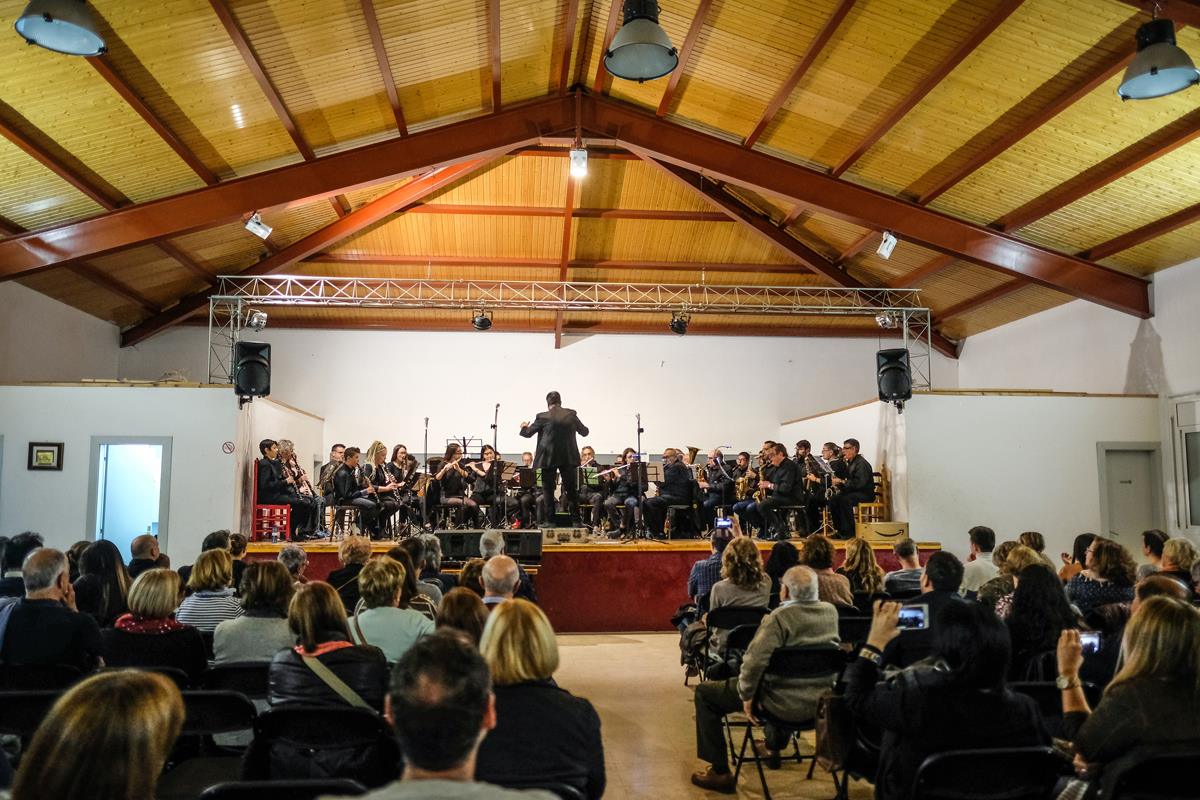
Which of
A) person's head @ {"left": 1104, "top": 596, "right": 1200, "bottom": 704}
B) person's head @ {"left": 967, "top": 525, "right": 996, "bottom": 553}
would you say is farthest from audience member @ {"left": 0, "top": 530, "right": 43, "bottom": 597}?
person's head @ {"left": 967, "top": 525, "right": 996, "bottom": 553}

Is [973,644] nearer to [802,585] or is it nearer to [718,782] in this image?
[802,585]

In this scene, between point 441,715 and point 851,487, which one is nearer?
point 441,715

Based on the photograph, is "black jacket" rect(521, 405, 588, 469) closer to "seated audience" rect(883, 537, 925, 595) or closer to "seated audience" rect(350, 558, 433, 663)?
"seated audience" rect(883, 537, 925, 595)

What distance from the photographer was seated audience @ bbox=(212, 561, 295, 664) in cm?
364

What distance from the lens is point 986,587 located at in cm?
421

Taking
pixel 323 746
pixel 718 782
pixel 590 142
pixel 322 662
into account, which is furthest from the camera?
pixel 590 142

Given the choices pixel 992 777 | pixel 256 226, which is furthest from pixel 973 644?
pixel 256 226

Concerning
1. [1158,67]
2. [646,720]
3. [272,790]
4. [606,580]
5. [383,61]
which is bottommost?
[646,720]

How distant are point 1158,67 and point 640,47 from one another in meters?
3.49

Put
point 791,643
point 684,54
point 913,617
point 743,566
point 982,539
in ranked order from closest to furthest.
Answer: point 913,617 < point 791,643 < point 743,566 < point 982,539 < point 684,54

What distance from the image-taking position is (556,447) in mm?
10062

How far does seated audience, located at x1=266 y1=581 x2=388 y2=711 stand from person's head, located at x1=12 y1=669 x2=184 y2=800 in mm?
1591

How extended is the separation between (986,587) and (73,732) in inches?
155

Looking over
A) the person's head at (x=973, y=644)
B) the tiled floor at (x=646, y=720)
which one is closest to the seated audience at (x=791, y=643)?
the tiled floor at (x=646, y=720)
